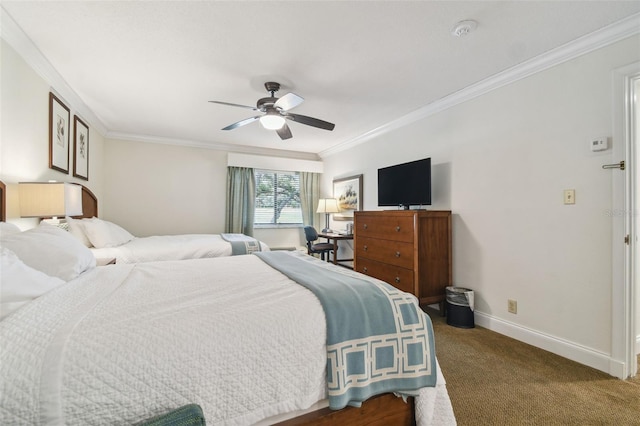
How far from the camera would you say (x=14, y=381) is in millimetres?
734

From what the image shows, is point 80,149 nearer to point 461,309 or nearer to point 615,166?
point 461,309

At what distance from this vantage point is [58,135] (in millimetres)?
2674

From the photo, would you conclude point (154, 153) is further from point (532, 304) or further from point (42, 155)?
point (532, 304)

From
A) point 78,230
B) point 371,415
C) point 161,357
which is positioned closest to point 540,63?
point 371,415

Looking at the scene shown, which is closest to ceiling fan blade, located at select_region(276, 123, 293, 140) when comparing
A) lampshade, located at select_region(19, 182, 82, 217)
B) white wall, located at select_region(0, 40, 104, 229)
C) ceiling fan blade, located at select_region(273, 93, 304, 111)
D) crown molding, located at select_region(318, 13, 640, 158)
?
ceiling fan blade, located at select_region(273, 93, 304, 111)

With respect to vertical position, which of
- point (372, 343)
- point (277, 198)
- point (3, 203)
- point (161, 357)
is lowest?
point (372, 343)

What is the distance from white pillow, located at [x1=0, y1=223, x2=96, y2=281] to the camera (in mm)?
1385

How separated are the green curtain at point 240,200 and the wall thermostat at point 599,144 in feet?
15.0

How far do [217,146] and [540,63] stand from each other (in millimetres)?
4588

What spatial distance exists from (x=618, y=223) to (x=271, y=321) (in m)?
2.37

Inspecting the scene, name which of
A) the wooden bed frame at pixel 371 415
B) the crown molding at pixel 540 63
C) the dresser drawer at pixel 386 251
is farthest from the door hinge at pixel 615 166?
the wooden bed frame at pixel 371 415

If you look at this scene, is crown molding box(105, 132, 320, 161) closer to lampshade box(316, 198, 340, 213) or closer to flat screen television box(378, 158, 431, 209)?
lampshade box(316, 198, 340, 213)

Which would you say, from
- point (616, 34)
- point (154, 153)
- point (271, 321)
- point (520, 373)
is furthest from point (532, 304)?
point (154, 153)

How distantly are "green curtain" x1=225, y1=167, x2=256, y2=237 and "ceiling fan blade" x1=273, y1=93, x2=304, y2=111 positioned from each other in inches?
110
